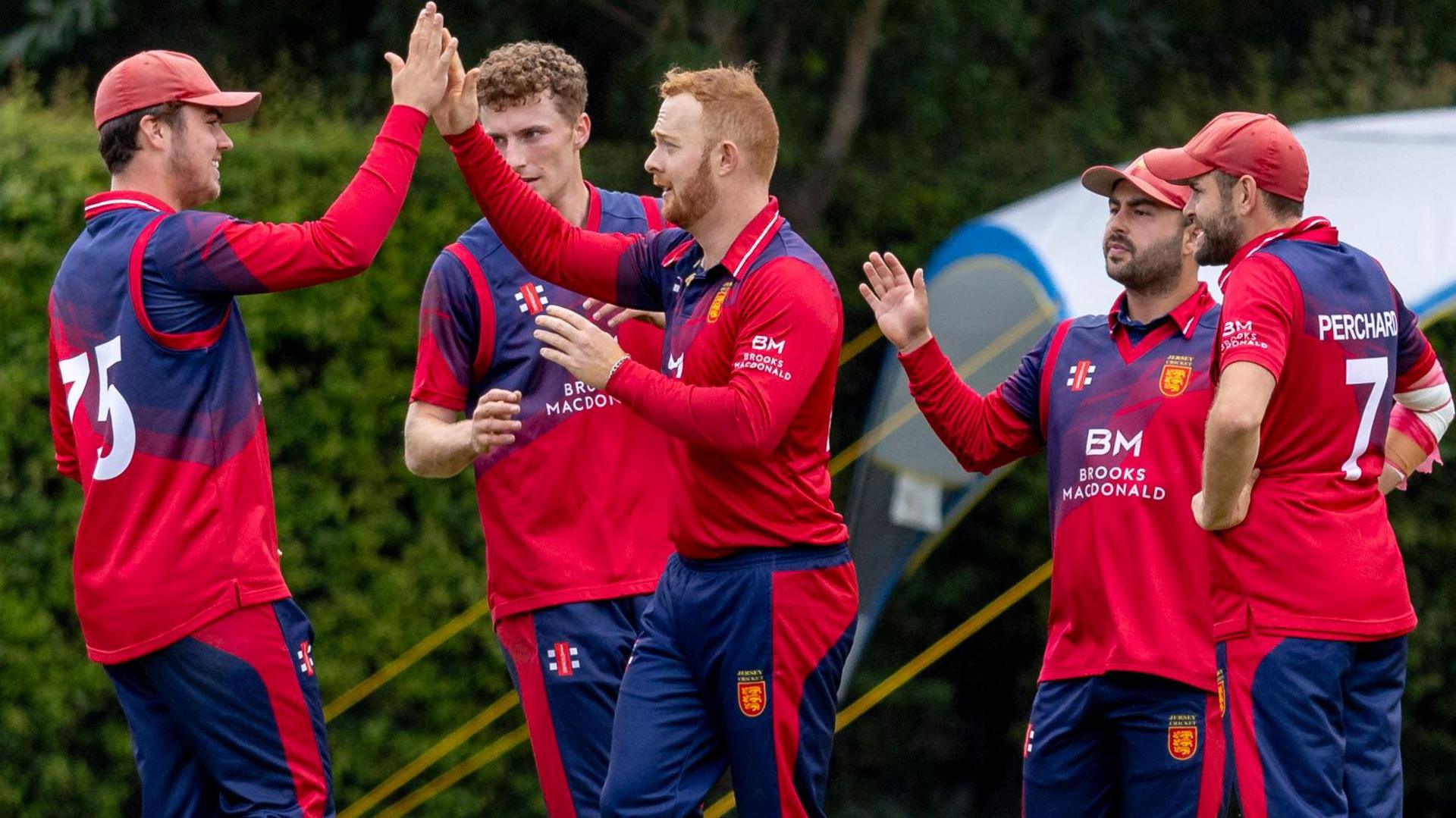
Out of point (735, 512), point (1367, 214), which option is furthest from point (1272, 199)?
point (1367, 214)

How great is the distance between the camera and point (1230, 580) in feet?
14.9

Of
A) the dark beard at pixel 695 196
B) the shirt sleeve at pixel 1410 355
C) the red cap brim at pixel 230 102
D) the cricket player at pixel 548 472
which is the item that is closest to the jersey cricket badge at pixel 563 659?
the cricket player at pixel 548 472

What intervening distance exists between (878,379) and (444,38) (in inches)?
189

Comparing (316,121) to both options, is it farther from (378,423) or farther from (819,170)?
(819,170)

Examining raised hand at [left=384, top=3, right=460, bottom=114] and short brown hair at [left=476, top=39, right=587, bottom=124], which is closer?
raised hand at [left=384, top=3, right=460, bottom=114]

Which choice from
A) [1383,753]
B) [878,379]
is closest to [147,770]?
[1383,753]

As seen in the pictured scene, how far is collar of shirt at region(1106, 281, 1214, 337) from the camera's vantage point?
16.4 ft

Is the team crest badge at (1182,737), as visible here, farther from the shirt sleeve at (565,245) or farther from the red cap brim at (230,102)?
the red cap brim at (230,102)

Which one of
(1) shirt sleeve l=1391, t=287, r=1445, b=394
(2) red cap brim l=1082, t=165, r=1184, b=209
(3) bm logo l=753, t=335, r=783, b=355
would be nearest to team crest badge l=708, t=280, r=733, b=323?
(3) bm logo l=753, t=335, r=783, b=355

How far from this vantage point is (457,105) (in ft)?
15.3

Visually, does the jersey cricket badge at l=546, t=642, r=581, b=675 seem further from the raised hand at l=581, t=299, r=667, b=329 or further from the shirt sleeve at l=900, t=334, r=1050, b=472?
the shirt sleeve at l=900, t=334, r=1050, b=472

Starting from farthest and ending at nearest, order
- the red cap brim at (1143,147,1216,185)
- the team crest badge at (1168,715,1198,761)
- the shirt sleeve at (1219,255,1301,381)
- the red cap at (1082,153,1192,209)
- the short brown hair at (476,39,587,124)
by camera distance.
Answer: the short brown hair at (476,39,587,124), the red cap at (1082,153,1192,209), the team crest badge at (1168,715,1198,761), the red cap brim at (1143,147,1216,185), the shirt sleeve at (1219,255,1301,381)

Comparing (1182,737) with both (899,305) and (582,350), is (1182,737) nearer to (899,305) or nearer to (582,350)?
(899,305)

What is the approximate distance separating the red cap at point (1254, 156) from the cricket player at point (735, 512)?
0.92m
